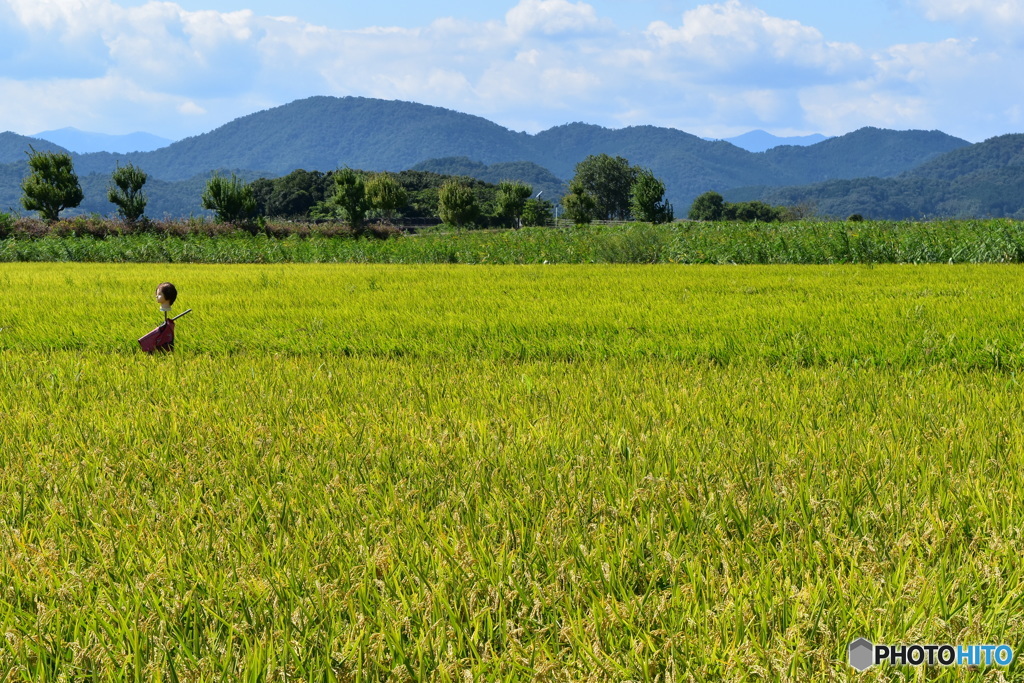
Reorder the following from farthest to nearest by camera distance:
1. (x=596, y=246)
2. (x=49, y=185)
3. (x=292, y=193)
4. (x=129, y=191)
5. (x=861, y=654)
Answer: (x=292, y=193), (x=129, y=191), (x=49, y=185), (x=596, y=246), (x=861, y=654)

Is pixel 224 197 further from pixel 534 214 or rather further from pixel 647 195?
pixel 534 214

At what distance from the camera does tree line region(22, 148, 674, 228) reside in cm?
4509

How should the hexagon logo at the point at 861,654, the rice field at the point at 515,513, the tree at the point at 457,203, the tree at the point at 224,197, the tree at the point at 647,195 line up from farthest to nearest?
the tree at the point at 647,195 → the tree at the point at 457,203 → the tree at the point at 224,197 → the rice field at the point at 515,513 → the hexagon logo at the point at 861,654

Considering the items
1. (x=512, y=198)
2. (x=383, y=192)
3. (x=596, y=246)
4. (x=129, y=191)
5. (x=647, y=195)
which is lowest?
(x=596, y=246)

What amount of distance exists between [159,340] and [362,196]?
144 feet

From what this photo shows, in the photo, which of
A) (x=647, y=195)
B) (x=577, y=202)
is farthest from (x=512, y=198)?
(x=577, y=202)

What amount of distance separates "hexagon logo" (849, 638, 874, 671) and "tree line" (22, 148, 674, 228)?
3841cm

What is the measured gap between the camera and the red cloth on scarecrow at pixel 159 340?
731cm

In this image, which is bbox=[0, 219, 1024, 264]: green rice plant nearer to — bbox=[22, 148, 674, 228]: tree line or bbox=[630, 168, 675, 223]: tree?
bbox=[22, 148, 674, 228]: tree line

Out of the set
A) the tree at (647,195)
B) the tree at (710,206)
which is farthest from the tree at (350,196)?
the tree at (710,206)

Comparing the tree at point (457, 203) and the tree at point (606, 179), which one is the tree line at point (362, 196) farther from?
the tree at point (606, 179)

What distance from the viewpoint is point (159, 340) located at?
7348mm

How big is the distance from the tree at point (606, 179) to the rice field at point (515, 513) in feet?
457

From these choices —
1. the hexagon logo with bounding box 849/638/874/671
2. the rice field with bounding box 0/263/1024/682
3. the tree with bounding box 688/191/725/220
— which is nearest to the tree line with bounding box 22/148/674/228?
the tree with bounding box 688/191/725/220
